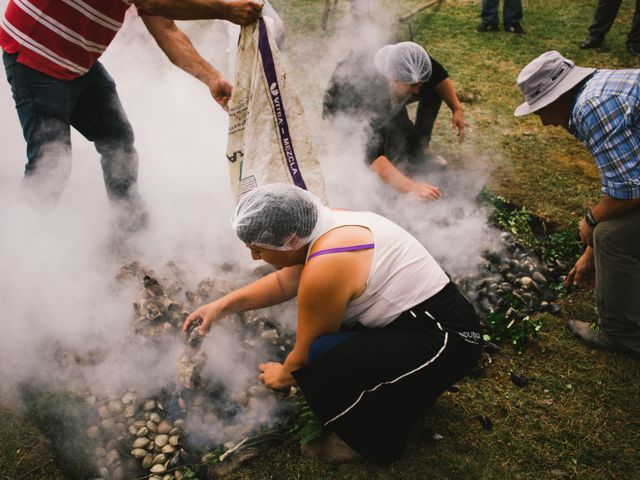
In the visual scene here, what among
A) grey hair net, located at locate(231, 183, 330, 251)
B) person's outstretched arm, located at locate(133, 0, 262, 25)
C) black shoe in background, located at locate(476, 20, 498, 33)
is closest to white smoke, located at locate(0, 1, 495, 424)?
grey hair net, located at locate(231, 183, 330, 251)

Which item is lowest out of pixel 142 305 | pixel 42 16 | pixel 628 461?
pixel 628 461

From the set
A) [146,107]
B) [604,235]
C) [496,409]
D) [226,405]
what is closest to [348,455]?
[226,405]

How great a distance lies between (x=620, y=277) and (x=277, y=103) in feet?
6.79

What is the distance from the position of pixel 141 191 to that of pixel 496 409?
295 centimetres

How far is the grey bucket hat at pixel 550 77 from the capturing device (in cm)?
230

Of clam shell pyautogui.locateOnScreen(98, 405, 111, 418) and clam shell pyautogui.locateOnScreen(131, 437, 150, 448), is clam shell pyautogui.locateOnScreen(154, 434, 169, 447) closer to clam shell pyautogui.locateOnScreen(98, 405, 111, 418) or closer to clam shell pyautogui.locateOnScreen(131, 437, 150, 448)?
clam shell pyautogui.locateOnScreen(131, 437, 150, 448)

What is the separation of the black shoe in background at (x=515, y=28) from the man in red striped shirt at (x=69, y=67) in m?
5.82

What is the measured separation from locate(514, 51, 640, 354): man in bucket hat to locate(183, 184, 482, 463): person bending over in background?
940 mm

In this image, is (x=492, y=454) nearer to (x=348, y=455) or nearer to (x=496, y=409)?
(x=496, y=409)

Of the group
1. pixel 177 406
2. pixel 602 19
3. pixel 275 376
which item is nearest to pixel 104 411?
pixel 177 406

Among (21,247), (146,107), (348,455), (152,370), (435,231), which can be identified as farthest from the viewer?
(146,107)

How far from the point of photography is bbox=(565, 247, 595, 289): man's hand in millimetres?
2867

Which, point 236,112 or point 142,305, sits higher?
point 236,112

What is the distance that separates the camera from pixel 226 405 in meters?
2.41
